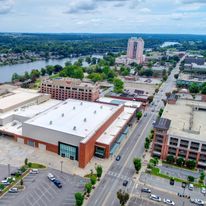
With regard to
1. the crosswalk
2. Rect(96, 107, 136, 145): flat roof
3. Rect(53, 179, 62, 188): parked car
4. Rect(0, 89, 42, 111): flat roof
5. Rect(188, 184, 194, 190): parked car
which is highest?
Rect(0, 89, 42, 111): flat roof

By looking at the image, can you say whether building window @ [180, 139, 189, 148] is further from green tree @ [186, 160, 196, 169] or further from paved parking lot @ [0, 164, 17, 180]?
paved parking lot @ [0, 164, 17, 180]

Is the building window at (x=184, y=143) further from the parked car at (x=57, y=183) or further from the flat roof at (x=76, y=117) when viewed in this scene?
the parked car at (x=57, y=183)

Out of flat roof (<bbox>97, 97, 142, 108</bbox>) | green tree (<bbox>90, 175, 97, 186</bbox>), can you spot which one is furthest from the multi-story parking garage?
flat roof (<bbox>97, 97, 142, 108</bbox>)

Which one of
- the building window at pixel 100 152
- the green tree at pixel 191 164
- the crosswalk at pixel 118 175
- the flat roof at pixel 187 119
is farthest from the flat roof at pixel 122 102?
the crosswalk at pixel 118 175

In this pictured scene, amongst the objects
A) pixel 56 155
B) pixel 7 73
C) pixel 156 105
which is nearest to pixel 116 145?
pixel 56 155

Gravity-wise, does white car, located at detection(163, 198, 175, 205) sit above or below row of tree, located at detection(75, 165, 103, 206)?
below

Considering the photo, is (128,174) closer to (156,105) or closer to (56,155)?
(56,155)

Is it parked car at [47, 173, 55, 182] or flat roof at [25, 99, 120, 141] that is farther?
flat roof at [25, 99, 120, 141]

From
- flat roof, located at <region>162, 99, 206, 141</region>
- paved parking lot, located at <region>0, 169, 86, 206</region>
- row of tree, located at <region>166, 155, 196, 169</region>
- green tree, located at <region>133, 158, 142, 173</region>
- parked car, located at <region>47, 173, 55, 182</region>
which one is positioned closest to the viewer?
paved parking lot, located at <region>0, 169, 86, 206</region>
